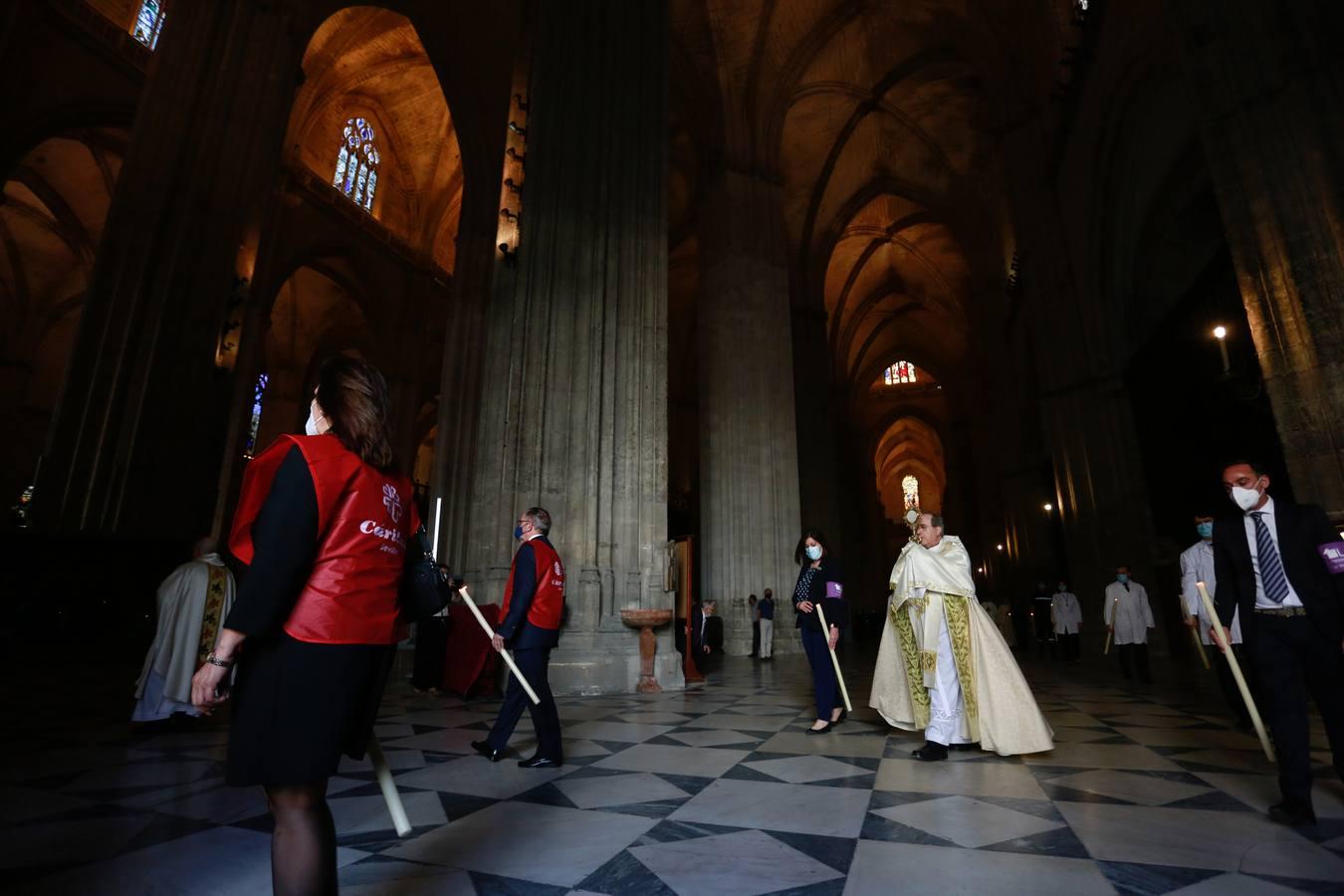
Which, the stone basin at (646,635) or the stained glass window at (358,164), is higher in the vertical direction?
the stained glass window at (358,164)

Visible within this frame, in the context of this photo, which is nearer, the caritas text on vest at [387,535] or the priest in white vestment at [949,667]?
the caritas text on vest at [387,535]

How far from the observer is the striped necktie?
2.68m

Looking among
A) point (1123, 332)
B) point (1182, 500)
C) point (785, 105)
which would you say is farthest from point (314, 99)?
point (1182, 500)

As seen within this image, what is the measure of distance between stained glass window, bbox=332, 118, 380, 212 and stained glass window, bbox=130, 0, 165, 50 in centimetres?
581

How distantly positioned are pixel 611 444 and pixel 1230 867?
6199 millimetres

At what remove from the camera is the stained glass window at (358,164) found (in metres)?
22.4

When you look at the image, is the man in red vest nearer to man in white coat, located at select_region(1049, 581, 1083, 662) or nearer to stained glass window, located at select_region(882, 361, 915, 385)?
man in white coat, located at select_region(1049, 581, 1083, 662)

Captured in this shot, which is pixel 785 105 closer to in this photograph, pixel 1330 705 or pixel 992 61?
pixel 992 61

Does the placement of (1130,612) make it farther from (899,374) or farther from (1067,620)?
(899,374)

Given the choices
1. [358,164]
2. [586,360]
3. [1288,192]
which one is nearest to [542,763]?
[586,360]

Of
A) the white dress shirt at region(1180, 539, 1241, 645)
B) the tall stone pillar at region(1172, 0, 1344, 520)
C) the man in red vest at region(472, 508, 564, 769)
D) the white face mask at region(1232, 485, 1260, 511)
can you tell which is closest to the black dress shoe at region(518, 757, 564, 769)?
the man in red vest at region(472, 508, 564, 769)

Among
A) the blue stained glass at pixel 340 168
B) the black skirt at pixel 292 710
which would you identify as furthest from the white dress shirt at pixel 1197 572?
the blue stained glass at pixel 340 168

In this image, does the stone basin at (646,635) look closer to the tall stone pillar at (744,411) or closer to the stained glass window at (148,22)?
the tall stone pillar at (744,411)

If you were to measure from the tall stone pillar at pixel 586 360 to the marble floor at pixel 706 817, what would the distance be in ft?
8.64
